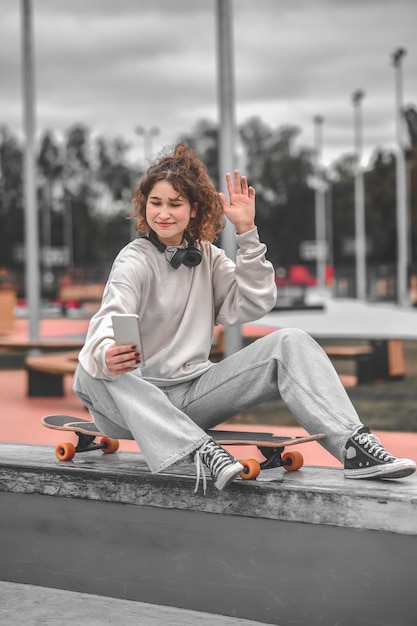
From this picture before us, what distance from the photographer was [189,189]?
387 centimetres

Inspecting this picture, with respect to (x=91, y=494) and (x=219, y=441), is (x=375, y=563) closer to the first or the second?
(x=219, y=441)

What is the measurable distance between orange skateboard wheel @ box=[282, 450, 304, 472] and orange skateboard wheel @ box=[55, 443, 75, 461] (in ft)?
3.03

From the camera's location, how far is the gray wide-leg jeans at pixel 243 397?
11.4ft

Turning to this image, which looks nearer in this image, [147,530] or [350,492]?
[350,492]

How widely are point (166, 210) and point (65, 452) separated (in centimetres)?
111

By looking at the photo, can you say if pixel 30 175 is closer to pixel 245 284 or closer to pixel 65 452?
pixel 65 452

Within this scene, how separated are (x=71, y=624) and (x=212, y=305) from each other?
138cm

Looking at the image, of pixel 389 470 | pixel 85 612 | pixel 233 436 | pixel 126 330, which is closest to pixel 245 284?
pixel 233 436

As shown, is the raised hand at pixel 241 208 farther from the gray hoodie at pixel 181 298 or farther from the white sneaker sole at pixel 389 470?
the white sneaker sole at pixel 389 470

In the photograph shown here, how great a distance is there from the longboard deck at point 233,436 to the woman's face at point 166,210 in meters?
0.85

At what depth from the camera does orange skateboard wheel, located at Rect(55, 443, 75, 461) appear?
13.1 feet

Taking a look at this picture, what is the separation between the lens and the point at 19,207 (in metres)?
85.7

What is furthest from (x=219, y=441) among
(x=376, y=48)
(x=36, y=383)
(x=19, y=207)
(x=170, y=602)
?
(x=19, y=207)

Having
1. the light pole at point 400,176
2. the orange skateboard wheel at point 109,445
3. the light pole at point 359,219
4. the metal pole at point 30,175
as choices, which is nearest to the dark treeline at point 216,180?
the light pole at point 359,219
